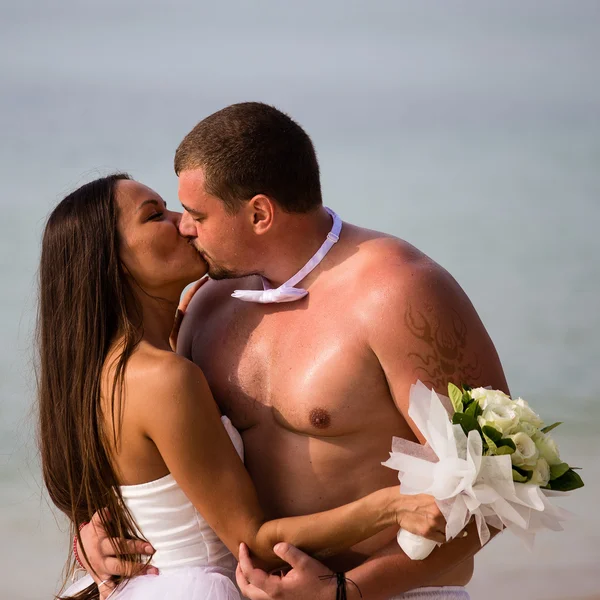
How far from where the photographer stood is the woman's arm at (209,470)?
8.89 feet

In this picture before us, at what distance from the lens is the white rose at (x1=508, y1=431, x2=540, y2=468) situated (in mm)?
2348

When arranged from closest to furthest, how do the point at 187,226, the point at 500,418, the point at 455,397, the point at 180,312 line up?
the point at 500,418, the point at 455,397, the point at 187,226, the point at 180,312

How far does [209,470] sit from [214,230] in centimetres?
68

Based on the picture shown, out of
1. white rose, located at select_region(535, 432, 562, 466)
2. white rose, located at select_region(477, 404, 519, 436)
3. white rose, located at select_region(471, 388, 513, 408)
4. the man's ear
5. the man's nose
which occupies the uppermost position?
the man's ear

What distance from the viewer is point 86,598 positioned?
10.4ft

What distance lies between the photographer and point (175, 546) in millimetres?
2895

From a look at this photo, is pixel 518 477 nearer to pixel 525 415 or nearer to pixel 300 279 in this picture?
pixel 525 415

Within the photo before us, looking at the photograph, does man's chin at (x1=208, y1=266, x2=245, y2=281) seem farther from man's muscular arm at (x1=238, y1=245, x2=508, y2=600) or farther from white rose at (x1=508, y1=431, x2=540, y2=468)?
white rose at (x1=508, y1=431, x2=540, y2=468)

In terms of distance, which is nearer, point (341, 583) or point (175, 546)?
point (341, 583)

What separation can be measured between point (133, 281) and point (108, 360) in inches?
10.2

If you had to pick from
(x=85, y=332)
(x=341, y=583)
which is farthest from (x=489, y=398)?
(x=85, y=332)

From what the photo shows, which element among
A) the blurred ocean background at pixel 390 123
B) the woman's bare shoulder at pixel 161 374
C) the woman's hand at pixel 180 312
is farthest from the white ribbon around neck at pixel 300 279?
the blurred ocean background at pixel 390 123

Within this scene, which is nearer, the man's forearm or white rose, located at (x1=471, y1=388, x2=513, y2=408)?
white rose, located at (x1=471, y1=388, x2=513, y2=408)

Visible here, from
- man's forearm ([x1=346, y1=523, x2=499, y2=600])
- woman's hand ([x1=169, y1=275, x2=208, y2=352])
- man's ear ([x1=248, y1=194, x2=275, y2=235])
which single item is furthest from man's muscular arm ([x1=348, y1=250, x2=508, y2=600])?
woman's hand ([x1=169, y1=275, x2=208, y2=352])
